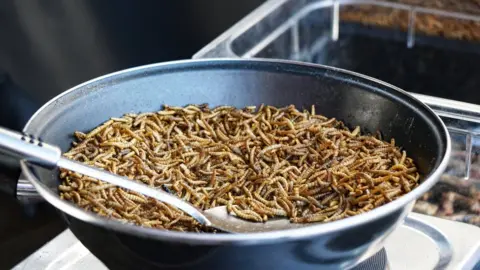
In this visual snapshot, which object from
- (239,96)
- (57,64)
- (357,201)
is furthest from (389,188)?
(57,64)

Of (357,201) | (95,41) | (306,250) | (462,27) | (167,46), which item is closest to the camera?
(306,250)

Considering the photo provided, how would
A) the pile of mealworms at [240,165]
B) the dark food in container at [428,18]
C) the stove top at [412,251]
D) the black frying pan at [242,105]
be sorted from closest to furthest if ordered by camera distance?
the black frying pan at [242,105] < the pile of mealworms at [240,165] < the stove top at [412,251] < the dark food in container at [428,18]

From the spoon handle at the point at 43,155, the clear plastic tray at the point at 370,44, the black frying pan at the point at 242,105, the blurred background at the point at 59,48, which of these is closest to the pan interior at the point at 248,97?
the black frying pan at the point at 242,105

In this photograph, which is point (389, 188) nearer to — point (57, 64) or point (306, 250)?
point (306, 250)

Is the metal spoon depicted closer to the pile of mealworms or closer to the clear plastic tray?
the pile of mealworms

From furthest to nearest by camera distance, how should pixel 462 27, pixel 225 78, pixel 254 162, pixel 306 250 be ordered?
1. pixel 462 27
2. pixel 225 78
3. pixel 254 162
4. pixel 306 250

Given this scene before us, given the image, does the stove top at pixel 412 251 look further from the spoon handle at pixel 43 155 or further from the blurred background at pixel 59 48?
the blurred background at pixel 59 48
